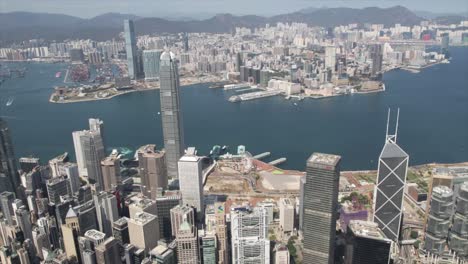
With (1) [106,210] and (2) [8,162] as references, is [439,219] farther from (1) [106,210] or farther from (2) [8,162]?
(2) [8,162]

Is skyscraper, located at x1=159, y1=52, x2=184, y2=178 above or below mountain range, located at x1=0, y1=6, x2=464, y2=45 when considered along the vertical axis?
below

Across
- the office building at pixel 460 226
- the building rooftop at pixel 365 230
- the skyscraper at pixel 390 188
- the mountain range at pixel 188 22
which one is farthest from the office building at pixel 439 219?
the mountain range at pixel 188 22

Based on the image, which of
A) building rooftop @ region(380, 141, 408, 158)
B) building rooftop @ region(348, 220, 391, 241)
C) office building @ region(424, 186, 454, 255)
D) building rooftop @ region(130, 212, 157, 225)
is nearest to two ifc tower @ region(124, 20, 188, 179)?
building rooftop @ region(130, 212, 157, 225)

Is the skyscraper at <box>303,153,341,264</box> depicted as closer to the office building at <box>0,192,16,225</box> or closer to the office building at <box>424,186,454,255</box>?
the office building at <box>424,186,454,255</box>

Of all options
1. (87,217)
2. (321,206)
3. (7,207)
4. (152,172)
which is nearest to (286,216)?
(321,206)

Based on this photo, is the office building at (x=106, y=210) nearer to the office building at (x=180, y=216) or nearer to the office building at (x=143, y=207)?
the office building at (x=143, y=207)

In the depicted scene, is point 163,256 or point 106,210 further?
point 106,210
